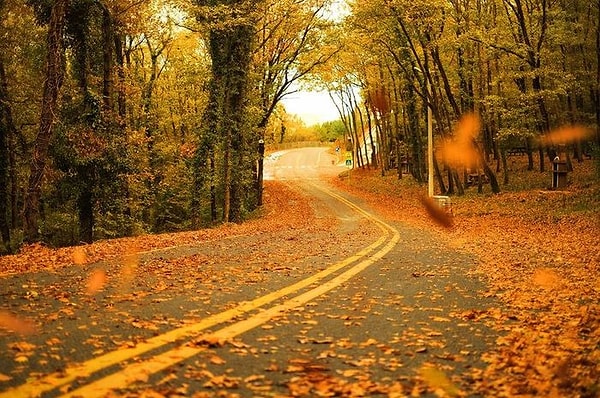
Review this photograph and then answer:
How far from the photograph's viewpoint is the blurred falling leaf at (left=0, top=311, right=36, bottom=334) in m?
5.33

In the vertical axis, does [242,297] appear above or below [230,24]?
below

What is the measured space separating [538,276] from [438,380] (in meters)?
6.15

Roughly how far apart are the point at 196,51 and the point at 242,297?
31661mm

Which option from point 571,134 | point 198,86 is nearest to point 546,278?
point 198,86

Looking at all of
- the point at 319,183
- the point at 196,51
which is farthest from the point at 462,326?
the point at 319,183

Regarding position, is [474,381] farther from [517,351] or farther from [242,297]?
[242,297]

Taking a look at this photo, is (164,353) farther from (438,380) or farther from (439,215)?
(439,215)

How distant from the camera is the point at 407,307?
704cm

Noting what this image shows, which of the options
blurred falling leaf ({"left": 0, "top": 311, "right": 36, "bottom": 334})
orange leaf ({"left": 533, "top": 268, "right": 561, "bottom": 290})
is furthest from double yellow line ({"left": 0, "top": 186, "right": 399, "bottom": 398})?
orange leaf ({"left": 533, "top": 268, "right": 561, "bottom": 290})

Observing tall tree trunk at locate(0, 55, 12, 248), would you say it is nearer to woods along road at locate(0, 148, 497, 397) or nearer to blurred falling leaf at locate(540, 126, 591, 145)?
woods along road at locate(0, 148, 497, 397)

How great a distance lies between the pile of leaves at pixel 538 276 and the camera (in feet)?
15.1

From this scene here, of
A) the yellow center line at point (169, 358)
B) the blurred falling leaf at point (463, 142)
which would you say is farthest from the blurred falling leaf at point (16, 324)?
the blurred falling leaf at point (463, 142)

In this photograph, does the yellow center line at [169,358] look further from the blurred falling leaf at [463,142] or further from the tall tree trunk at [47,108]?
the blurred falling leaf at [463,142]

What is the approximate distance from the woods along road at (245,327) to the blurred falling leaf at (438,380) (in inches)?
0.7
